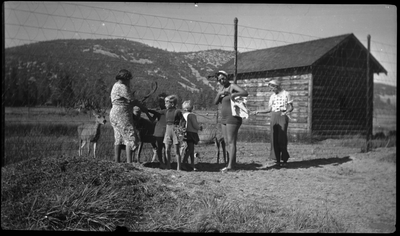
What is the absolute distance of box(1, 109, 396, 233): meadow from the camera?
334 centimetres

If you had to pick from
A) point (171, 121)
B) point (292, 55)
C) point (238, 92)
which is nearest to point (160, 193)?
point (171, 121)

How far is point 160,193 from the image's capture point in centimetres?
402

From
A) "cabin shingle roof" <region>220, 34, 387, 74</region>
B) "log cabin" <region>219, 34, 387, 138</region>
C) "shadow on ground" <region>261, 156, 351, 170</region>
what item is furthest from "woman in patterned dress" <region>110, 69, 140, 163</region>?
"log cabin" <region>219, 34, 387, 138</region>

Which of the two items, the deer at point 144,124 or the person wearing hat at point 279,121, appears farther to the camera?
the person wearing hat at point 279,121

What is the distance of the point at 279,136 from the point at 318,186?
152cm

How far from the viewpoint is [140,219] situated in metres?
3.50

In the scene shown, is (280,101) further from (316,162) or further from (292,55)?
(292,55)

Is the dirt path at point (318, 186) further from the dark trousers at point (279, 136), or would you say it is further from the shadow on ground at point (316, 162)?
the dark trousers at point (279, 136)

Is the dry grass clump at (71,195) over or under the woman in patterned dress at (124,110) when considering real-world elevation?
under

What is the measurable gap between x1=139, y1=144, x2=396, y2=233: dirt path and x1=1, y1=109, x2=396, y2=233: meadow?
19mm

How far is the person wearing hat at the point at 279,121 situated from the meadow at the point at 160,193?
365mm

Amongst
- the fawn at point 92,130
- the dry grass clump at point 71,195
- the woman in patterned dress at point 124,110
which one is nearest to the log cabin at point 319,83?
the fawn at point 92,130

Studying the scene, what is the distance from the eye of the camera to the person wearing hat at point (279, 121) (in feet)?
21.2

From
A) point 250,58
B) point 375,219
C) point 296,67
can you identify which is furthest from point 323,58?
point 375,219
